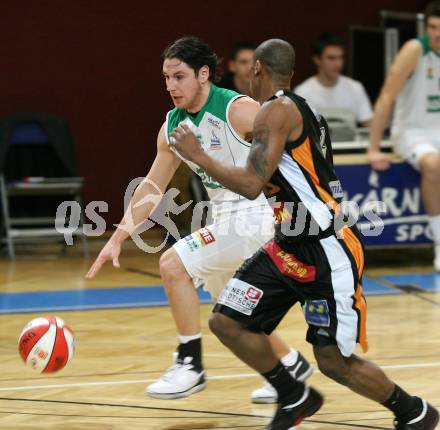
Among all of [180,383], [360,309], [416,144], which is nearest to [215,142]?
[180,383]

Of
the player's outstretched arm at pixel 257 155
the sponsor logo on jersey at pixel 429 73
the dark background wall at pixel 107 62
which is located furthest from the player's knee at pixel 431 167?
the player's outstretched arm at pixel 257 155

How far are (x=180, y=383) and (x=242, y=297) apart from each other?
32.4 inches

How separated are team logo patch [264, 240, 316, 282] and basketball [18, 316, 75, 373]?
1.19 metres

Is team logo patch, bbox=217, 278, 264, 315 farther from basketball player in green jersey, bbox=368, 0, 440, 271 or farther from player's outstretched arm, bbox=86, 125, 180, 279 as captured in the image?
basketball player in green jersey, bbox=368, 0, 440, 271

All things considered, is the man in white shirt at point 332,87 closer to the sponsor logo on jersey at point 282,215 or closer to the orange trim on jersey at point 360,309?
the sponsor logo on jersey at point 282,215

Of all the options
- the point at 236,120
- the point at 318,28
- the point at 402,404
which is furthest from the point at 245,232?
the point at 318,28

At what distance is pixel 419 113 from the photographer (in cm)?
952

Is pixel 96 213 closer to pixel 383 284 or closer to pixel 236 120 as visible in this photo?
pixel 383 284

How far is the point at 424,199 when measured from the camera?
930 centimetres

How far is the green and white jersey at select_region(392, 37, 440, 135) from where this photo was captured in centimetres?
944

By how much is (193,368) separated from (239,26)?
23.9 ft

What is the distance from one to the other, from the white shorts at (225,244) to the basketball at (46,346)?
26.2 inches

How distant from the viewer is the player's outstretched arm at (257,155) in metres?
4.24

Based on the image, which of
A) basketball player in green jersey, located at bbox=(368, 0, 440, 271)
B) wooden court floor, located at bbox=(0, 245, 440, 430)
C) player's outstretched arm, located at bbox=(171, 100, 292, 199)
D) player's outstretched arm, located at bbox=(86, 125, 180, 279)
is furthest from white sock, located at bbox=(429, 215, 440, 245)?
player's outstretched arm, located at bbox=(171, 100, 292, 199)
